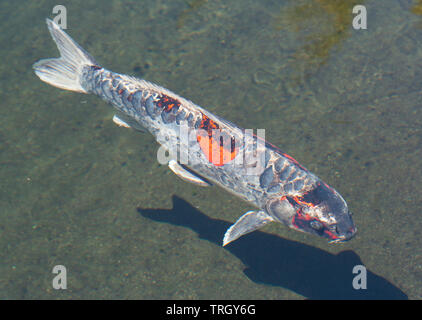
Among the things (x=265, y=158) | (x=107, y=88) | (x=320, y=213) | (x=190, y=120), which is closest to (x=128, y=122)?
(x=107, y=88)

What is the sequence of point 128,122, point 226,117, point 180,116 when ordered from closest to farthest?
point 180,116
point 128,122
point 226,117

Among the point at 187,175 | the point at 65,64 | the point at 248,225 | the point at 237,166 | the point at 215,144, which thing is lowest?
the point at 248,225

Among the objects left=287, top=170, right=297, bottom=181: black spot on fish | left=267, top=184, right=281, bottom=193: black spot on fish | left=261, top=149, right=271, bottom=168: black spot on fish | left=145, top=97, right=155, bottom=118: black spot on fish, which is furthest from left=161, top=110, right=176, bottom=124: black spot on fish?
left=287, top=170, right=297, bottom=181: black spot on fish

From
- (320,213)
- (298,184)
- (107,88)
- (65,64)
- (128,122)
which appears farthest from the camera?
(65,64)

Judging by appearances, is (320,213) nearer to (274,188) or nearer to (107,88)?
(274,188)
